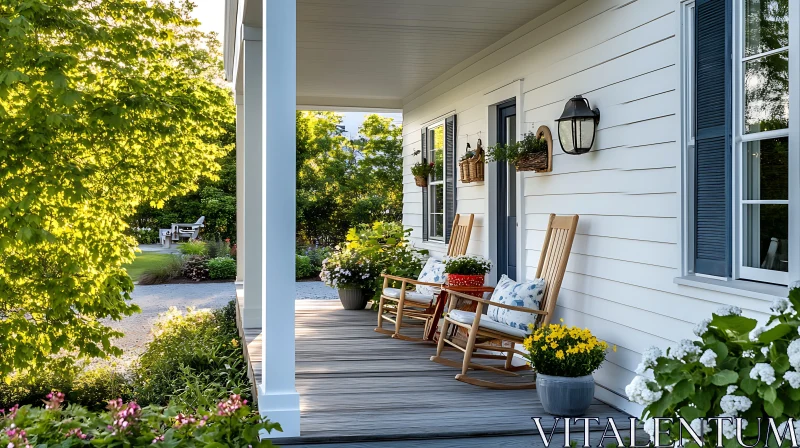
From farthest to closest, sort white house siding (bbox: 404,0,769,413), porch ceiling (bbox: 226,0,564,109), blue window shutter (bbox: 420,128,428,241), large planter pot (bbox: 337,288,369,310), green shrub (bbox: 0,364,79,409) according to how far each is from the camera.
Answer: blue window shutter (bbox: 420,128,428,241)
large planter pot (bbox: 337,288,369,310)
green shrub (bbox: 0,364,79,409)
porch ceiling (bbox: 226,0,564,109)
white house siding (bbox: 404,0,769,413)

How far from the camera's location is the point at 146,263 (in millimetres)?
16766

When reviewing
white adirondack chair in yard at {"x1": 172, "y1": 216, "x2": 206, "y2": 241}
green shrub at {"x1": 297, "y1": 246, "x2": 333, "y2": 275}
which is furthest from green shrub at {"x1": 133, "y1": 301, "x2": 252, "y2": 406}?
white adirondack chair in yard at {"x1": 172, "y1": 216, "x2": 206, "y2": 241}

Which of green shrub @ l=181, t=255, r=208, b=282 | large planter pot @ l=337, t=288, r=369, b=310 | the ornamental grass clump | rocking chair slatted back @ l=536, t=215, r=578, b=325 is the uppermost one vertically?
rocking chair slatted back @ l=536, t=215, r=578, b=325

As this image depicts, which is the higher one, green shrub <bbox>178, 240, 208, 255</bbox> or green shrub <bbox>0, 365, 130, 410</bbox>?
green shrub <bbox>178, 240, 208, 255</bbox>

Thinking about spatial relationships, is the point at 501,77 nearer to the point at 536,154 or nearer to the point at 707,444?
the point at 536,154

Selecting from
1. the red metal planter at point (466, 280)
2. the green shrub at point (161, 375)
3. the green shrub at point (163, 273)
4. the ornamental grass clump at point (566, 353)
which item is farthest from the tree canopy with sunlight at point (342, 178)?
the ornamental grass clump at point (566, 353)

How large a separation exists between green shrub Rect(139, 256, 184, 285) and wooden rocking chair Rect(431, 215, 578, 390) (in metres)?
12.1

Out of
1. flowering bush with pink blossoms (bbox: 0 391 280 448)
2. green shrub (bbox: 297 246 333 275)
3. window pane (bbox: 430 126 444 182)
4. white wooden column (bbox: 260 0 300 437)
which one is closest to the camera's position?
flowering bush with pink blossoms (bbox: 0 391 280 448)

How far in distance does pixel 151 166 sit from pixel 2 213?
2.10 meters

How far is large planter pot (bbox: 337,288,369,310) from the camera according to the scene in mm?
8062

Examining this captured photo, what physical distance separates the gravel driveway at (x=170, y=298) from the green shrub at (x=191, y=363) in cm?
277

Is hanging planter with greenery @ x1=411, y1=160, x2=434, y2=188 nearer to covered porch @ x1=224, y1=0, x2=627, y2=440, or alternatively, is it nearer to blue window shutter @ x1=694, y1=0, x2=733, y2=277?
covered porch @ x1=224, y1=0, x2=627, y2=440

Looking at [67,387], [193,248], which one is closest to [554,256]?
[67,387]

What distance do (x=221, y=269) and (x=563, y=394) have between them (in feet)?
43.2
